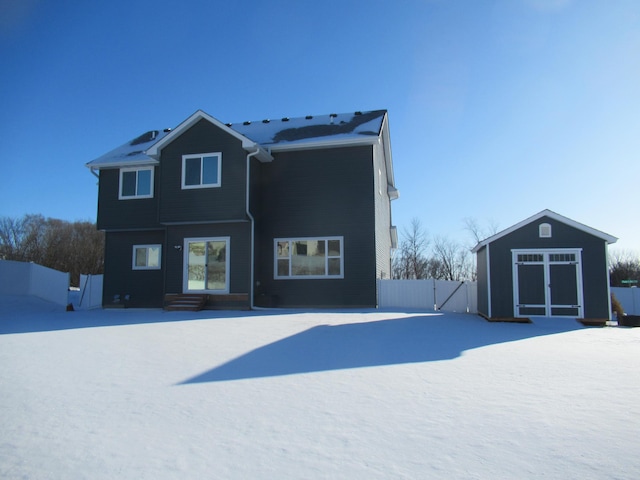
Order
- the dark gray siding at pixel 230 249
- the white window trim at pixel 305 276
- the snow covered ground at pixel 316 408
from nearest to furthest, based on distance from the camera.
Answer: the snow covered ground at pixel 316 408, the dark gray siding at pixel 230 249, the white window trim at pixel 305 276

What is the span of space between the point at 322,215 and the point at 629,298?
16.9 meters

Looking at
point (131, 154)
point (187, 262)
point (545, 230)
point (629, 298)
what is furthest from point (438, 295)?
point (131, 154)

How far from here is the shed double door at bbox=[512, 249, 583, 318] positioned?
13242mm

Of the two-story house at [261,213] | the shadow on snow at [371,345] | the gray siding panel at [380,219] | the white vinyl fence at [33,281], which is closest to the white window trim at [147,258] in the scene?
the two-story house at [261,213]

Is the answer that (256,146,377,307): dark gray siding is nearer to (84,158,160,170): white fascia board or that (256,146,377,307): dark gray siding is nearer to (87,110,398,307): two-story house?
(87,110,398,307): two-story house

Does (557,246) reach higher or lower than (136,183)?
lower

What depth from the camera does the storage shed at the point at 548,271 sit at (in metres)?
13.1

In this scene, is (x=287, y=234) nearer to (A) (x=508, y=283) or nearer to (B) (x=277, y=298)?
(B) (x=277, y=298)

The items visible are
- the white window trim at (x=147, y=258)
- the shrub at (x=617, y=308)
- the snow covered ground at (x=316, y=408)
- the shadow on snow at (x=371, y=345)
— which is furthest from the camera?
the white window trim at (x=147, y=258)

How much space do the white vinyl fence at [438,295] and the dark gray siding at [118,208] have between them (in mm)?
10039

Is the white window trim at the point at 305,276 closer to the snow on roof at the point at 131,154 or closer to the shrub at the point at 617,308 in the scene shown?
the snow on roof at the point at 131,154

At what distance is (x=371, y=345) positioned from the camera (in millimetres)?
8289

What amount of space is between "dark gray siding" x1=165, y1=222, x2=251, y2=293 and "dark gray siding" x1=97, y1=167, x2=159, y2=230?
1577 millimetres

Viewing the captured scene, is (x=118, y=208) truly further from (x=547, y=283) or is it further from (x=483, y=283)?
(x=547, y=283)
